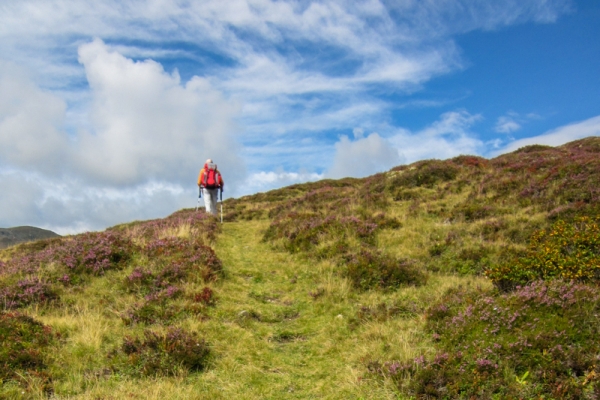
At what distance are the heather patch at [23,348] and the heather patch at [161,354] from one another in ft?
3.39

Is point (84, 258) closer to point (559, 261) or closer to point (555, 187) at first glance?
point (559, 261)

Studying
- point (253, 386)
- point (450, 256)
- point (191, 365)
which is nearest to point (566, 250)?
point (450, 256)

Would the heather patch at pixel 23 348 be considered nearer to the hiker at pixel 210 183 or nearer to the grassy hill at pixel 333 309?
the grassy hill at pixel 333 309

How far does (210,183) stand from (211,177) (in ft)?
1.12

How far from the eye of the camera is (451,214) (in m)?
14.8

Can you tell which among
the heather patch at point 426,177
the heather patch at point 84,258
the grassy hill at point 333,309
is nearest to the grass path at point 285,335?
the grassy hill at point 333,309

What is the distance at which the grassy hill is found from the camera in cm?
547

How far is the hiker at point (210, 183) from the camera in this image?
68.6 ft

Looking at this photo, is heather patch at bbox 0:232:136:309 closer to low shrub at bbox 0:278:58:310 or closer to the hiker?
low shrub at bbox 0:278:58:310

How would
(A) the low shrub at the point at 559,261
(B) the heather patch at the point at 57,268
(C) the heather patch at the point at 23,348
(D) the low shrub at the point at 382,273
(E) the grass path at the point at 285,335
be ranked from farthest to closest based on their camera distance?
(D) the low shrub at the point at 382,273, (B) the heather patch at the point at 57,268, (A) the low shrub at the point at 559,261, (E) the grass path at the point at 285,335, (C) the heather patch at the point at 23,348

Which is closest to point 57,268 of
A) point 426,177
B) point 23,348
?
point 23,348

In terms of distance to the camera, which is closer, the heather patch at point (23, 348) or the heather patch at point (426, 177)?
the heather patch at point (23, 348)

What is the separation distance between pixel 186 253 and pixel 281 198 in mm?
19650

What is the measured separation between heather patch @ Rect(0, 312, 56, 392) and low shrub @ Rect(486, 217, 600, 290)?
28.2 ft
